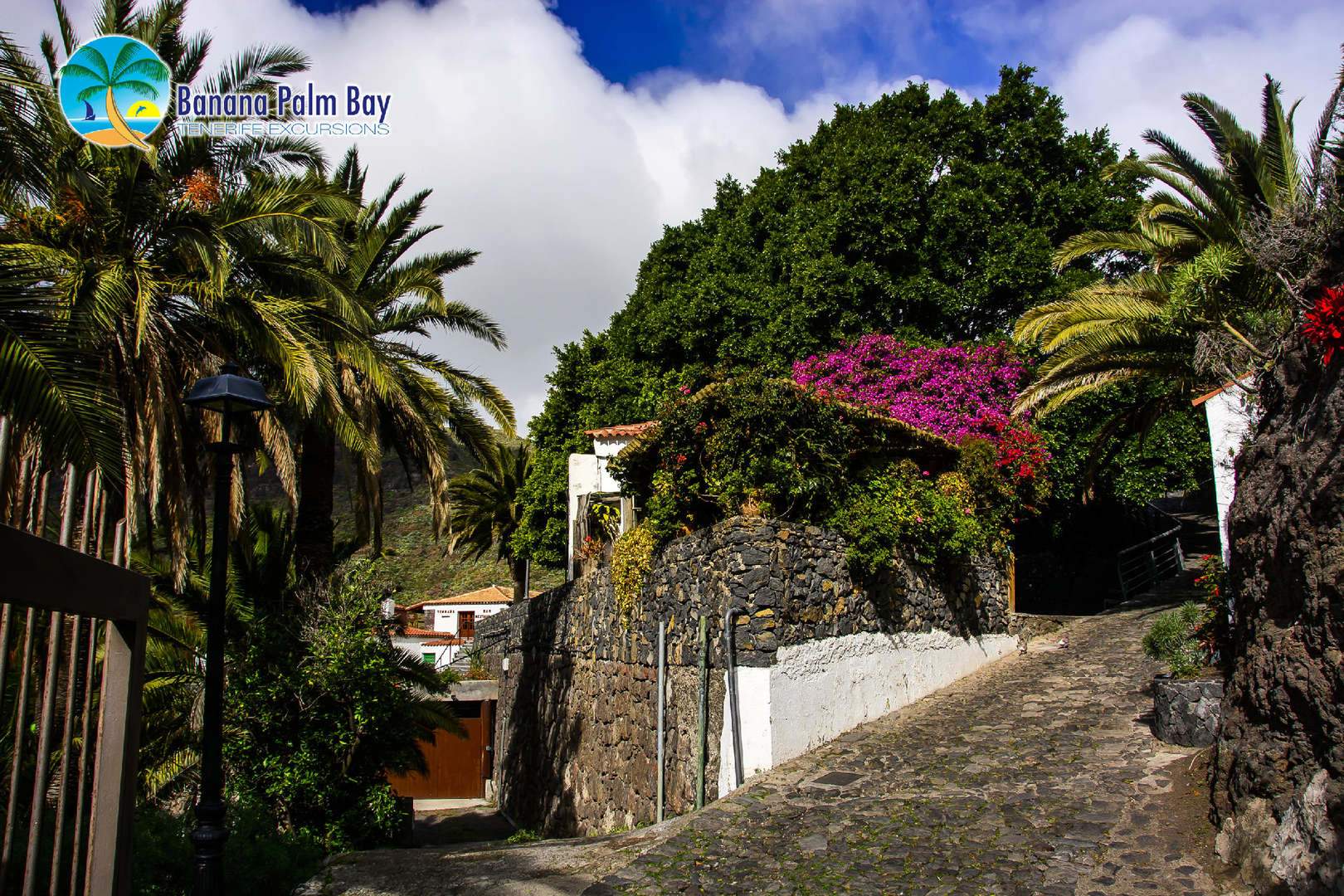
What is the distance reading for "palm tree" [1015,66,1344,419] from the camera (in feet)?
33.6

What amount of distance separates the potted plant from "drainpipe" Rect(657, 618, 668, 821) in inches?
190

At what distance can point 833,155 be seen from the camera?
73.6ft

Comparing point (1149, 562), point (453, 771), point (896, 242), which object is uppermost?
point (896, 242)

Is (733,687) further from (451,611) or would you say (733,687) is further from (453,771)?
(451,611)

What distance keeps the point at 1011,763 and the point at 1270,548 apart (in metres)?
3.56

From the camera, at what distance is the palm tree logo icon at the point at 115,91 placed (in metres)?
9.30

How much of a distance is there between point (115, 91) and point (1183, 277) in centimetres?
1148

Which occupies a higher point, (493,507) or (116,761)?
(493,507)

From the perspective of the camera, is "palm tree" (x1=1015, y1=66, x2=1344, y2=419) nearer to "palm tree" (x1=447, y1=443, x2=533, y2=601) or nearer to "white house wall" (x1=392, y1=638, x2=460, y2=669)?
"palm tree" (x1=447, y1=443, x2=533, y2=601)

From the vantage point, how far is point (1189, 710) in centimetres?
860

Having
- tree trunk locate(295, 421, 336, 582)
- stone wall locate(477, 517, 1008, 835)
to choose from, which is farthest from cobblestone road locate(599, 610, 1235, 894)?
tree trunk locate(295, 421, 336, 582)

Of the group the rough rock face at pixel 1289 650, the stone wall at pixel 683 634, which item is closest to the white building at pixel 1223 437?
the stone wall at pixel 683 634

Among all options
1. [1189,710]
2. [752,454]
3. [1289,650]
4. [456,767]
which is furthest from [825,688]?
[456,767]

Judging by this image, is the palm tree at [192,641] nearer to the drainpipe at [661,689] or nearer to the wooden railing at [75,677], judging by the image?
the drainpipe at [661,689]
